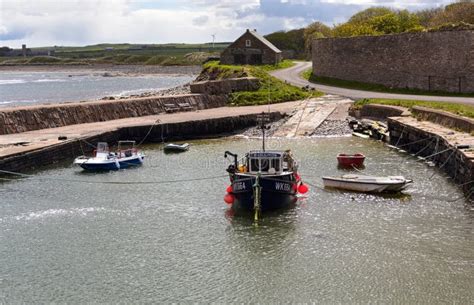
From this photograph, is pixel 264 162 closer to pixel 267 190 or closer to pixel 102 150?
pixel 267 190

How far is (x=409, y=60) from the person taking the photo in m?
60.1

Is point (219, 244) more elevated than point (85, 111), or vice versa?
point (85, 111)

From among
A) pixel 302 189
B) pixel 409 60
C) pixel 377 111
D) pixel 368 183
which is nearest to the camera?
pixel 302 189

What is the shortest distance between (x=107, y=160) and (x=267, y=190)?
13.7 m

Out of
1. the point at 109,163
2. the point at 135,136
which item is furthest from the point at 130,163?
the point at 135,136

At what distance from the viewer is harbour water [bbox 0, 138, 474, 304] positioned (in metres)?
20.7

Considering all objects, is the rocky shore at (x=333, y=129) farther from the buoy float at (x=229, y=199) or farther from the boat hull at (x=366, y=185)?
the buoy float at (x=229, y=199)

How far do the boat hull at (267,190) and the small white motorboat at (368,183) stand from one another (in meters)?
3.80

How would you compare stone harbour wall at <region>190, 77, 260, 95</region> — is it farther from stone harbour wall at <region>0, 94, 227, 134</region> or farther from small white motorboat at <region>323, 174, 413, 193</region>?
small white motorboat at <region>323, 174, 413, 193</region>

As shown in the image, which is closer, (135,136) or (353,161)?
(353,161)

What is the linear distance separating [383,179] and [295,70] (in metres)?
58.1

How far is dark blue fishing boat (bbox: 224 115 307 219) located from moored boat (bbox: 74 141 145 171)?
10.9m

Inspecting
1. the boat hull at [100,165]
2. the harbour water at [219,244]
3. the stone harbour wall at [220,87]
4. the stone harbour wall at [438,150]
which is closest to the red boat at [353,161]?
the harbour water at [219,244]

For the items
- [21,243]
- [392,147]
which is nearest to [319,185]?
[392,147]
